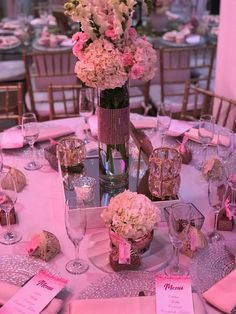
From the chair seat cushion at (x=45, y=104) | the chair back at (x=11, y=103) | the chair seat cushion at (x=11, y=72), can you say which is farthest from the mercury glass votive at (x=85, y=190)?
the chair seat cushion at (x=11, y=72)

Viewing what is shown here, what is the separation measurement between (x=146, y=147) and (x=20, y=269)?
2.27 feet

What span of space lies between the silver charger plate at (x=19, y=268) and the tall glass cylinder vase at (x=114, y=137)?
1.59 feet

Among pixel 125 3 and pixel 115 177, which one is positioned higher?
pixel 125 3

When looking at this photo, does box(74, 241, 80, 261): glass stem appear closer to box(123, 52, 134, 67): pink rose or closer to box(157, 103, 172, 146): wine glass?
box(123, 52, 134, 67): pink rose

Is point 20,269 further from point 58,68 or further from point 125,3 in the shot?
point 58,68

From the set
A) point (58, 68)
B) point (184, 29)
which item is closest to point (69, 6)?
point (58, 68)

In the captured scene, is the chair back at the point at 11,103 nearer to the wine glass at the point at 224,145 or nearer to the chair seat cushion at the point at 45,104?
the chair seat cushion at the point at 45,104

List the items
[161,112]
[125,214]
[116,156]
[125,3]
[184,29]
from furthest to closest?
1. [184,29]
2. [161,112]
3. [116,156]
4. [125,3]
5. [125,214]

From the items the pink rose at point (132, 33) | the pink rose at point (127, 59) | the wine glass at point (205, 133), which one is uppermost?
the pink rose at point (132, 33)

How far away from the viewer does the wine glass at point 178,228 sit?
144 centimetres

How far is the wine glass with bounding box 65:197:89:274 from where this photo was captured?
57.2 inches

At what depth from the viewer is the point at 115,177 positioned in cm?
191

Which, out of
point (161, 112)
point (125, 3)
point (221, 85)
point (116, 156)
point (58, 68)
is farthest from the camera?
point (58, 68)

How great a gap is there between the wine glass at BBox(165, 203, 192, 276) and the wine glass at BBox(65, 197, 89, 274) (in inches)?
10.2
